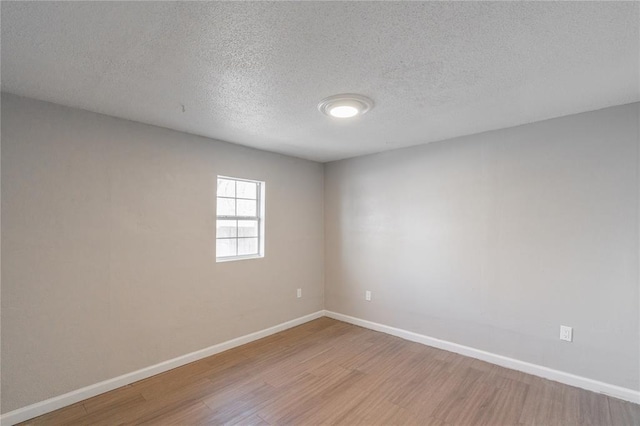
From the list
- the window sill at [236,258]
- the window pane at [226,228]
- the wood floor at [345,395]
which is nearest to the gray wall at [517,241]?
the wood floor at [345,395]

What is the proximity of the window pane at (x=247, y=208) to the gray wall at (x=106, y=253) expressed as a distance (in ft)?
1.28

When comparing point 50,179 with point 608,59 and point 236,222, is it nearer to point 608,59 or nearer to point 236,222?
point 236,222

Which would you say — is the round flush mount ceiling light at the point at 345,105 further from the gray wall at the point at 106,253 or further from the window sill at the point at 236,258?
the window sill at the point at 236,258

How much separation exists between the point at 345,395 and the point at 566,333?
6.78 feet

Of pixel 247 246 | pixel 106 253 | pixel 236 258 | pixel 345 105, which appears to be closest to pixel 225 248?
pixel 236 258

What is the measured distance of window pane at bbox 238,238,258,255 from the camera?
376 cm

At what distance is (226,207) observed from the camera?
3.61 meters

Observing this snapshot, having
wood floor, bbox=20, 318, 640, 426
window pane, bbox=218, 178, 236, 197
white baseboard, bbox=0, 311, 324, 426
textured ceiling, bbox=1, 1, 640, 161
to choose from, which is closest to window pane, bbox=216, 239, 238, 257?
window pane, bbox=218, 178, 236, 197

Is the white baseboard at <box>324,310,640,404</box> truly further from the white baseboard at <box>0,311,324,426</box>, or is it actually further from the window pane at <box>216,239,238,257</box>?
the window pane at <box>216,239,238,257</box>

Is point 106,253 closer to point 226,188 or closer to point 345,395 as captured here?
point 226,188

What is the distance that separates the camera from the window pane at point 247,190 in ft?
12.4

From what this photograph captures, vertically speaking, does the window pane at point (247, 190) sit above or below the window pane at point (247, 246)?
above

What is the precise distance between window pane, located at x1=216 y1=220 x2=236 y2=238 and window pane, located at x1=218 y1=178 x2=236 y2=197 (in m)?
0.33

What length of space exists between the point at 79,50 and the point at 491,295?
3898 mm
